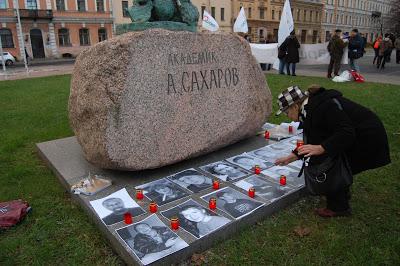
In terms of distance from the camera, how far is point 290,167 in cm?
401

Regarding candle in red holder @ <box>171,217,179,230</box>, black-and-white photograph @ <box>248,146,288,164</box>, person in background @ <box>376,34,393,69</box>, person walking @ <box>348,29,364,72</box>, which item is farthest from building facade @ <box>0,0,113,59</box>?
candle in red holder @ <box>171,217,179,230</box>

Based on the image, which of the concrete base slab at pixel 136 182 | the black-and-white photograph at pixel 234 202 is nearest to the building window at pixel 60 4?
the concrete base slab at pixel 136 182

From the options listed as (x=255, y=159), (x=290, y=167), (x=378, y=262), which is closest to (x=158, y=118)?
(x=255, y=159)

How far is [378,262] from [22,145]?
498 cm

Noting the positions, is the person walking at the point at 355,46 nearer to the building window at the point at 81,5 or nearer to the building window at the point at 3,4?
the building window at the point at 81,5

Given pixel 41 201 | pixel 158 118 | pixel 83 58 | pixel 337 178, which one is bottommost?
pixel 41 201

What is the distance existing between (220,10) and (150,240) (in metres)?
43.4

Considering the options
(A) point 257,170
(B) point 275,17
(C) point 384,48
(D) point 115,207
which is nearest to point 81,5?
(B) point 275,17

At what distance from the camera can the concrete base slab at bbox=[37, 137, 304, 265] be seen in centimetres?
265

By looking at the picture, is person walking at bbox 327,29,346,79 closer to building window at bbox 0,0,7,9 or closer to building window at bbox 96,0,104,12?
building window at bbox 96,0,104,12

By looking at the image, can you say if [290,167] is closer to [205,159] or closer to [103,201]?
[205,159]

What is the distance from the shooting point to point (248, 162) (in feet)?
13.6

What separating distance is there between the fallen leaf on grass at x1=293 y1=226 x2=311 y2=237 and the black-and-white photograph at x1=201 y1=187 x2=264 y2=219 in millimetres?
370

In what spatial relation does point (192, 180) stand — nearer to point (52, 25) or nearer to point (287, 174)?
point (287, 174)
